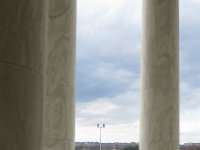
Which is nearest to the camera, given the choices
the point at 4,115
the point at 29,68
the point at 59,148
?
the point at 4,115

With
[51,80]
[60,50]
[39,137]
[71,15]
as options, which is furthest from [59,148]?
[39,137]

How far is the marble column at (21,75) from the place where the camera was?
6456 cm

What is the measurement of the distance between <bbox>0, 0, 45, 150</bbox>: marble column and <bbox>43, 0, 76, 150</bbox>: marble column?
114 m

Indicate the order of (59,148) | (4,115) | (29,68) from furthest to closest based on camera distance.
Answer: (59,148)
(29,68)
(4,115)

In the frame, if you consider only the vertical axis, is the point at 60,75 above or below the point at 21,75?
above

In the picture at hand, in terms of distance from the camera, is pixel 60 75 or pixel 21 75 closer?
pixel 21 75

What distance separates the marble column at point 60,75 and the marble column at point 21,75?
4477 inches

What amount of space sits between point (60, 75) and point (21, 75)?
124 m

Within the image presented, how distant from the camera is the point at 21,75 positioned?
2623 inches

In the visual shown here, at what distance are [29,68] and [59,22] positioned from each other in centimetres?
12436

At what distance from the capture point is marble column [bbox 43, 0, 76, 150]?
606 ft

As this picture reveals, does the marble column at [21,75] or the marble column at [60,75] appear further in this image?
the marble column at [60,75]

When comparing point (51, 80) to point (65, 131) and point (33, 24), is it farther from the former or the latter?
point (33, 24)

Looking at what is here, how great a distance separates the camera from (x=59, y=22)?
191 metres
